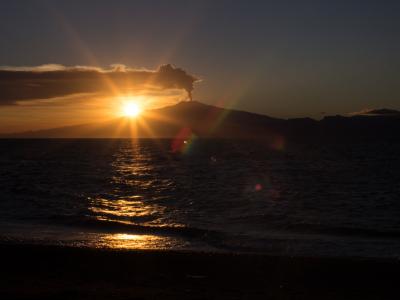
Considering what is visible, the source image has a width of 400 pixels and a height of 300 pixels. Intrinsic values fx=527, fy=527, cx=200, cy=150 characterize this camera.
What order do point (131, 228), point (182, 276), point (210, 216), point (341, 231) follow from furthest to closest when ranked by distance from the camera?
point (210, 216), point (131, 228), point (341, 231), point (182, 276)

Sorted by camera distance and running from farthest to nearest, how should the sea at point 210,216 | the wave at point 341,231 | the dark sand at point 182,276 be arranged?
the wave at point 341,231 → the sea at point 210,216 → the dark sand at point 182,276

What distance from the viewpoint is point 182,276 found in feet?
44.5

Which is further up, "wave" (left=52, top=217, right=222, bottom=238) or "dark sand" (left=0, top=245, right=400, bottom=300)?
"wave" (left=52, top=217, right=222, bottom=238)

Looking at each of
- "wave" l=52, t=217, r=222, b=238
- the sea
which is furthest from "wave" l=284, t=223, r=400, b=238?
"wave" l=52, t=217, r=222, b=238

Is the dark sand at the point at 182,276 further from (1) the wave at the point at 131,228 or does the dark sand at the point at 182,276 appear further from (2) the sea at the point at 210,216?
(1) the wave at the point at 131,228

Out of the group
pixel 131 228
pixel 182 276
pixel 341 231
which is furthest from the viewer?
pixel 131 228

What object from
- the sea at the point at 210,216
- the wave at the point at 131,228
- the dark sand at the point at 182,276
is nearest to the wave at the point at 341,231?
the sea at the point at 210,216

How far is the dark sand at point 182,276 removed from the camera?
456 inches

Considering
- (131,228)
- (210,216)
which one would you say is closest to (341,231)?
(210,216)

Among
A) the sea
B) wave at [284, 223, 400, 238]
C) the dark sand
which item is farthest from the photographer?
wave at [284, 223, 400, 238]

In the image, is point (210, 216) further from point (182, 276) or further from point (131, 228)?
point (182, 276)

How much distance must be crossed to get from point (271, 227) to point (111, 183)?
24.2 meters

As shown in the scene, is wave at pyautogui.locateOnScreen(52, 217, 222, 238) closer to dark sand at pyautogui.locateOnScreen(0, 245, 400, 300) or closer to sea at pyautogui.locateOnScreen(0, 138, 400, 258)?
sea at pyautogui.locateOnScreen(0, 138, 400, 258)

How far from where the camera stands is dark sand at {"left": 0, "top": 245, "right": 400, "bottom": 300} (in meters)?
11.6
